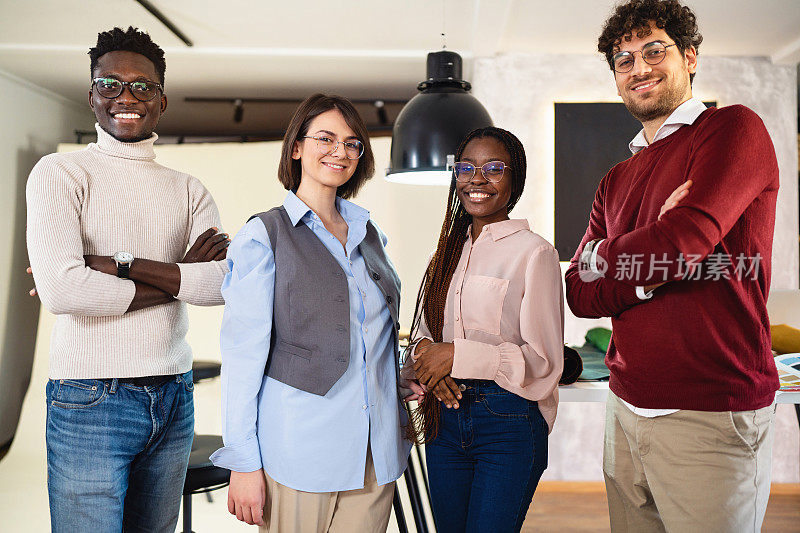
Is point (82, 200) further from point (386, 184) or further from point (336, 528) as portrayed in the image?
point (386, 184)

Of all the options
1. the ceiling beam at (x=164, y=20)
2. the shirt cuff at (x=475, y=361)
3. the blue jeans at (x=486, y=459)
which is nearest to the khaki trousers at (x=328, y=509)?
the blue jeans at (x=486, y=459)

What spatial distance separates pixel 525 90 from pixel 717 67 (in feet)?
4.22

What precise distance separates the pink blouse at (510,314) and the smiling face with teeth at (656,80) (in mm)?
415

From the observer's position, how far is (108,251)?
1596mm

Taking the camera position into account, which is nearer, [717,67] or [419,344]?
[419,344]

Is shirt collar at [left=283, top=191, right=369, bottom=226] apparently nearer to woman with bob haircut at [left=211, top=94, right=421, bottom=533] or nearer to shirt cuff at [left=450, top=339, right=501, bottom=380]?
woman with bob haircut at [left=211, top=94, right=421, bottom=533]

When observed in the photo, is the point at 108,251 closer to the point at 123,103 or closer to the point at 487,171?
the point at 123,103

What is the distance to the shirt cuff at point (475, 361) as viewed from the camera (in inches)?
59.1

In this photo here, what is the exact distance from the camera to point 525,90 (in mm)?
4262

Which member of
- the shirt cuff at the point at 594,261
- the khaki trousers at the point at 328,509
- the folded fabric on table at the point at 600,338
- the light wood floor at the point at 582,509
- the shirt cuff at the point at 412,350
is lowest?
the light wood floor at the point at 582,509

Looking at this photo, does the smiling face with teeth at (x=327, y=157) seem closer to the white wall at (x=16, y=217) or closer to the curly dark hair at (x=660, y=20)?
the curly dark hair at (x=660, y=20)

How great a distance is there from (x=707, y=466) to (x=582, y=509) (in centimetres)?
266

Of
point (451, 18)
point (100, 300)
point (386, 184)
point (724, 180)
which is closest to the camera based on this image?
point (724, 180)

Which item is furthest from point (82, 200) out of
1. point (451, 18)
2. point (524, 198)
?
point (524, 198)
